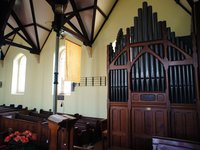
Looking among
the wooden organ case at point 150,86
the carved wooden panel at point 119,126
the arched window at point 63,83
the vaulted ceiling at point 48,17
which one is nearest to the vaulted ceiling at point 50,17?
the vaulted ceiling at point 48,17

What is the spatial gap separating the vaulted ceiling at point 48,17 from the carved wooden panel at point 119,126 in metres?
3.26

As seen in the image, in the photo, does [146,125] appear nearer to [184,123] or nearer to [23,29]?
[184,123]

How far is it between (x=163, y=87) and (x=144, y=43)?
1157 millimetres

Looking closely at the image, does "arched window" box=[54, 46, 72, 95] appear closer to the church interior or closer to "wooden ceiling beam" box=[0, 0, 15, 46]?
the church interior

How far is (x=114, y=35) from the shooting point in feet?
21.0

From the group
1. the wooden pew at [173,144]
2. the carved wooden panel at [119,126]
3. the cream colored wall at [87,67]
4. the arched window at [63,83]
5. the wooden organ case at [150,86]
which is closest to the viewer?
the wooden pew at [173,144]

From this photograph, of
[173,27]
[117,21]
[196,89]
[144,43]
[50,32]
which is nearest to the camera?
[196,89]

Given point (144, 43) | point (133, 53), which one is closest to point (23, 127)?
point (133, 53)

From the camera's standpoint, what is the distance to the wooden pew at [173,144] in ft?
8.33

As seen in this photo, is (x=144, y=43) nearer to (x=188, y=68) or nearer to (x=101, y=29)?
(x=188, y=68)

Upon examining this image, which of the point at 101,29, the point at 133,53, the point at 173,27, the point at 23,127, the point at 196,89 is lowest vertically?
the point at 23,127

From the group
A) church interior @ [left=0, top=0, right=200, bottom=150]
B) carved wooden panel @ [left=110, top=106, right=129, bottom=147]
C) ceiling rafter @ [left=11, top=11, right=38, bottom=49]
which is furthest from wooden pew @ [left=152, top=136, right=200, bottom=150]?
ceiling rafter @ [left=11, top=11, right=38, bottom=49]

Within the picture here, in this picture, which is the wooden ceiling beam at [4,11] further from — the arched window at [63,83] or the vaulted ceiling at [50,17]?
the arched window at [63,83]

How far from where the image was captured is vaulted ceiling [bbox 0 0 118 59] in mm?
5742
